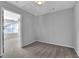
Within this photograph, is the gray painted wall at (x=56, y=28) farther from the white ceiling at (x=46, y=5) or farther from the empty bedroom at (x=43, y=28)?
the white ceiling at (x=46, y=5)

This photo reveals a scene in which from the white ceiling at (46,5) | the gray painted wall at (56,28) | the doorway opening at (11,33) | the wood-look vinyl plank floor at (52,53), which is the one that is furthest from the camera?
the gray painted wall at (56,28)

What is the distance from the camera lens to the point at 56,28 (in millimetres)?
5086

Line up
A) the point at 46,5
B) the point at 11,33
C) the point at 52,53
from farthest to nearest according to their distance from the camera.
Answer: the point at 11,33 → the point at 46,5 → the point at 52,53

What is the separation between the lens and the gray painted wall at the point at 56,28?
454cm

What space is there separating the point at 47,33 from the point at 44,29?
420 mm

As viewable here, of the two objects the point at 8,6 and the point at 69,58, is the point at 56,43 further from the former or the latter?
the point at 8,6

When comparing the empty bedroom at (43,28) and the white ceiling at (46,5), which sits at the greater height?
the white ceiling at (46,5)

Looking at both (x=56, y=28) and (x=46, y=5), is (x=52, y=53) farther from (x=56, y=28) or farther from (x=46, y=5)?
(x=46, y=5)

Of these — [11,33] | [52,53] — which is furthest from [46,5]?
[11,33]

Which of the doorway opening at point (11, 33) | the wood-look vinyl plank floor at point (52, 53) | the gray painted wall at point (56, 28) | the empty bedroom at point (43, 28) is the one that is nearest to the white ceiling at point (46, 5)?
the empty bedroom at point (43, 28)

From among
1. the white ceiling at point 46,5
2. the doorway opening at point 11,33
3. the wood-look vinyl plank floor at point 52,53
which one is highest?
Result: the white ceiling at point 46,5

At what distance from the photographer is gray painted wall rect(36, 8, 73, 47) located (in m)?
4.54

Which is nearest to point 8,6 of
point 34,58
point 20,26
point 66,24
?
point 20,26

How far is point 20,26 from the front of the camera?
4180 mm
